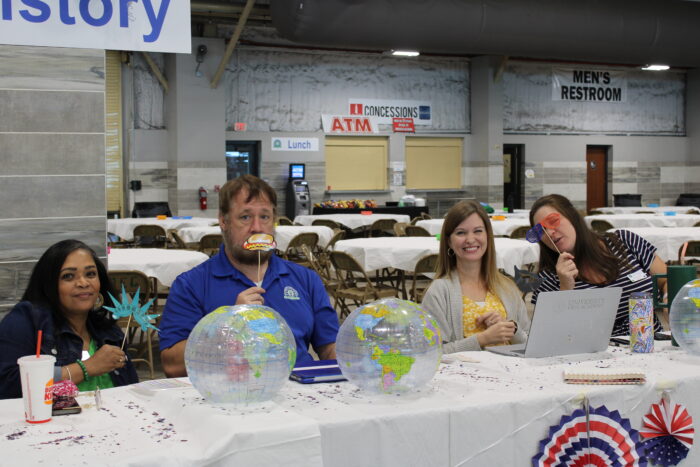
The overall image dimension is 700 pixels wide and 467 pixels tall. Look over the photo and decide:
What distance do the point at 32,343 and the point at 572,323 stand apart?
1762mm

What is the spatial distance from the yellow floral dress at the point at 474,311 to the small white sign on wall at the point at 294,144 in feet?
45.6

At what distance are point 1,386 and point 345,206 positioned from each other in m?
13.6

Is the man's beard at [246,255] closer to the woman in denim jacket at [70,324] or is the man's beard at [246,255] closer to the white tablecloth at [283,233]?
the woman in denim jacket at [70,324]

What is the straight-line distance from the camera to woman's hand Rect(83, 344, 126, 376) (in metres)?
2.52

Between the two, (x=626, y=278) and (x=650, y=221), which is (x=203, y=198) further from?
(x=626, y=278)

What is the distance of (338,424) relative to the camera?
1842 millimetres

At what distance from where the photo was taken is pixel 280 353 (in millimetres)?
1954

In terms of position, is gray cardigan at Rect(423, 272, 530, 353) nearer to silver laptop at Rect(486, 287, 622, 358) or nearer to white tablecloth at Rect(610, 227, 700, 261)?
silver laptop at Rect(486, 287, 622, 358)

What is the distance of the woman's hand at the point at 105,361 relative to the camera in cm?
252

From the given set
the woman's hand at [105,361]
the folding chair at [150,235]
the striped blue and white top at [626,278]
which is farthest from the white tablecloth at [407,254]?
the woman's hand at [105,361]

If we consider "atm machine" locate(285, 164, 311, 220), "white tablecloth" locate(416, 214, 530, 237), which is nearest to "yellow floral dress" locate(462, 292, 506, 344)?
"white tablecloth" locate(416, 214, 530, 237)

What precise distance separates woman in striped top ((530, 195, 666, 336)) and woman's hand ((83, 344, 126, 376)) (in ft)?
5.60

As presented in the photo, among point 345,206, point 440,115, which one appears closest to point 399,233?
point 345,206

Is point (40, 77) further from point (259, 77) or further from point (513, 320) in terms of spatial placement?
point (259, 77)
